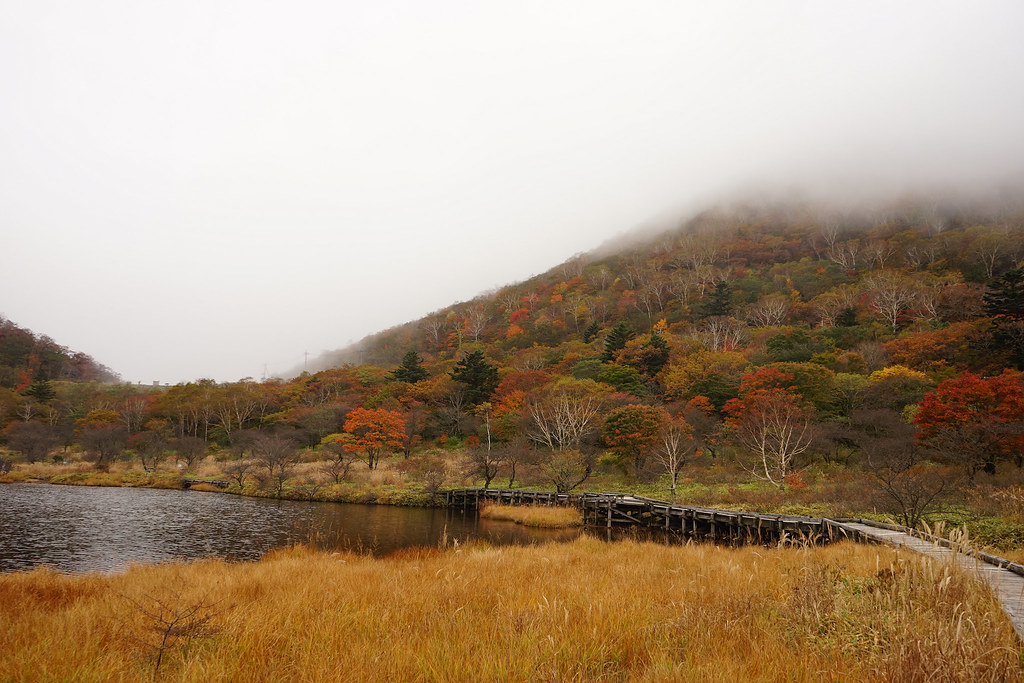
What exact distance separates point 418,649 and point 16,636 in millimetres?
4321

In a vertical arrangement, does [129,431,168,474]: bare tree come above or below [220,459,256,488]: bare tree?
above

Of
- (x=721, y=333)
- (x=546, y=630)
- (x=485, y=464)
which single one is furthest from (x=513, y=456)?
(x=721, y=333)

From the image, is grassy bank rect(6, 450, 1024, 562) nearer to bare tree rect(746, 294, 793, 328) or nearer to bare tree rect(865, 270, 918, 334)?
bare tree rect(865, 270, 918, 334)

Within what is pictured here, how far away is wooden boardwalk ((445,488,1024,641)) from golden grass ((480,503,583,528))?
3.41 ft

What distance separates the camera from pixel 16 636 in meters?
4.74

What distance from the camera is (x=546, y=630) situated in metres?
4.36

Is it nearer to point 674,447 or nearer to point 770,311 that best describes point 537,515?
point 674,447

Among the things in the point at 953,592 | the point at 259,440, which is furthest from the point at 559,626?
the point at 259,440

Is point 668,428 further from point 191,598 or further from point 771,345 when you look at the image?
point 191,598

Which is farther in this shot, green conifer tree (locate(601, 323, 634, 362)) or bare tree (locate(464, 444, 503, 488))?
green conifer tree (locate(601, 323, 634, 362))

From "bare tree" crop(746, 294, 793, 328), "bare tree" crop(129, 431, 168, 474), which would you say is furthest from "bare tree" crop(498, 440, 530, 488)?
"bare tree" crop(746, 294, 793, 328)

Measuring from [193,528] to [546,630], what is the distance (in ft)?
78.9

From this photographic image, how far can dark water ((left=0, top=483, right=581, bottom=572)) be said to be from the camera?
16609 mm

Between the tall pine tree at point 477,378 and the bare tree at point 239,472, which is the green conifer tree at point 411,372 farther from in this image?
the bare tree at point 239,472
